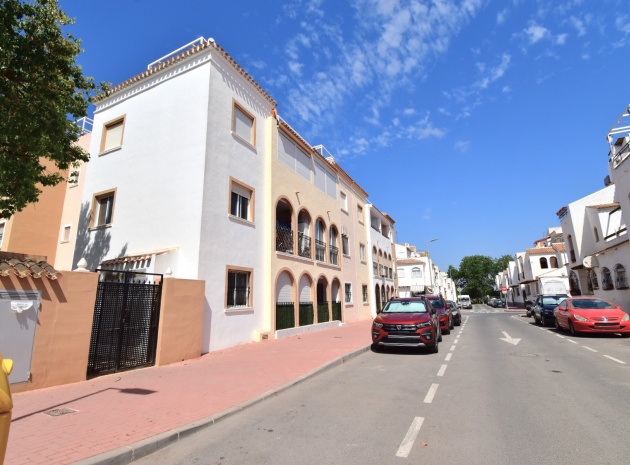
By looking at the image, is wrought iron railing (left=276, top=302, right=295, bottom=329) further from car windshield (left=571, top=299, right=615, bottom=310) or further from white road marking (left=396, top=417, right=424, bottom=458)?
car windshield (left=571, top=299, right=615, bottom=310)

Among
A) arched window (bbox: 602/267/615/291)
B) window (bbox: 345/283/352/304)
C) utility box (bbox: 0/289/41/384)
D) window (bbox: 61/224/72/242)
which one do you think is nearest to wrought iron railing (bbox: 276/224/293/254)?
window (bbox: 345/283/352/304)

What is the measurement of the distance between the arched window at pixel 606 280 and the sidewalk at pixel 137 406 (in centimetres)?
2028

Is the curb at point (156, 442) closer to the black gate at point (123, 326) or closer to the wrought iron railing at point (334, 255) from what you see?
the black gate at point (123, 326)

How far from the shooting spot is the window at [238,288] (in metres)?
13.5

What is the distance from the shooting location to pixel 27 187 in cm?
1018

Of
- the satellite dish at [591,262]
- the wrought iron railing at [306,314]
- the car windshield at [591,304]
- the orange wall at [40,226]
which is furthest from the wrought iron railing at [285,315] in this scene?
the satellite dish at [591,262]

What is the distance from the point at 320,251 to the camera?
21188 millimetres

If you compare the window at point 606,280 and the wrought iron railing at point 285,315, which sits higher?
the window at point 606,280

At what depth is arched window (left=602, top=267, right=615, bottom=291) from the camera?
21131 millimetres

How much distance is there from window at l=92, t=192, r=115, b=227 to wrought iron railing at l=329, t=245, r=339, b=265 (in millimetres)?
12622

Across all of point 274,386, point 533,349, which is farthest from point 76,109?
point 533,349

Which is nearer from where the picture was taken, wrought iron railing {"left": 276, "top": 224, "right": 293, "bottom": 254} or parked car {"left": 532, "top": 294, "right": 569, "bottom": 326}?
wrought iron railing {"left": 276, "top": 224, "right": 293, "bottom": 254}

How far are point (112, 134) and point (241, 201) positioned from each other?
704 centimetres

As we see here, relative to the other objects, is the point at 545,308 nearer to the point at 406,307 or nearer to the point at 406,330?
the point at 406,307
